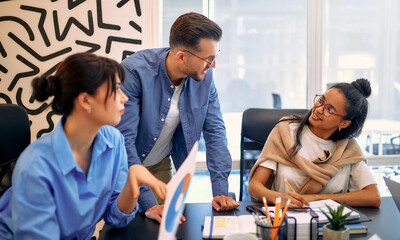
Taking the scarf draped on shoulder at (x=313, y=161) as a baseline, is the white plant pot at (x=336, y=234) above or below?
below

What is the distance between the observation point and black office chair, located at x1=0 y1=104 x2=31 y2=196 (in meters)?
1.38

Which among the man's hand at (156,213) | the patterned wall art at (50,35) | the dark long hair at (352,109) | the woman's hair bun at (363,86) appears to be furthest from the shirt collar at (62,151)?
the patterned wall art at (50,35)

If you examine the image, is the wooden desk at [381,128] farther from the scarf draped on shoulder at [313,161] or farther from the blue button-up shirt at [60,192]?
the blue button-up shirt at [60,192]

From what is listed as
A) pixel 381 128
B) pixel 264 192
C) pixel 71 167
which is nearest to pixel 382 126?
pixel 381 128

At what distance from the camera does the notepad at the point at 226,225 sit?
3.68ft

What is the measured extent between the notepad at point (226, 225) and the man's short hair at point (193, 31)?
723 mm

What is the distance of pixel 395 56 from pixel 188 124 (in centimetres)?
214

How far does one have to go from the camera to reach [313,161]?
1.67 metres

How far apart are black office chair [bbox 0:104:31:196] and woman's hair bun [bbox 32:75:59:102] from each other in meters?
0.41

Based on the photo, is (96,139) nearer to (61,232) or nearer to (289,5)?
(61,232)

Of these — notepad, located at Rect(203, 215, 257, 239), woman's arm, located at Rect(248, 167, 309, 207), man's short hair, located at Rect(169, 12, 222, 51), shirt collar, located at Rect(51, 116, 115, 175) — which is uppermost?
man's short hair, located at Rect(169, 12, 222, 51)

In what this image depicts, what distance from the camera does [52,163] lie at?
104cm

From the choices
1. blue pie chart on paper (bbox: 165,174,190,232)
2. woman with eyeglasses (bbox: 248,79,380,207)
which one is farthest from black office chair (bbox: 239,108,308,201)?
blue pie chart on paper (bbox: 165,174,190,232)

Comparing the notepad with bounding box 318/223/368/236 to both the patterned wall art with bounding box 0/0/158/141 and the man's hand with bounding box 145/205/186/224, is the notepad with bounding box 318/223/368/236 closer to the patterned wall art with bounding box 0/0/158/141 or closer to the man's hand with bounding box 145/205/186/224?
the man's hand with bounding box 145/205/186/224
